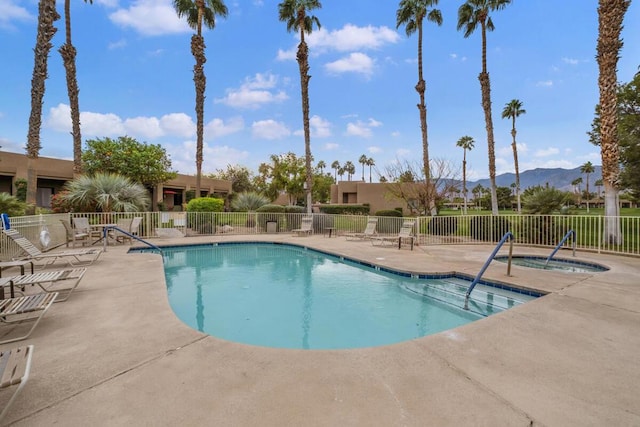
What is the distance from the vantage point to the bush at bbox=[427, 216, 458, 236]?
Result: 12.5 m

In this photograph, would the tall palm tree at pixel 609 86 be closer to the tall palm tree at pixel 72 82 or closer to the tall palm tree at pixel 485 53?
the tall palm tree at pixel 485 53

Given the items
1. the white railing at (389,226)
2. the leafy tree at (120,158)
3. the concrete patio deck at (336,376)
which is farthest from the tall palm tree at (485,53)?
the leafy tree at (120,158)

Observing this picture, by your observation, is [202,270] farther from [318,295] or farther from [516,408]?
[516,408]

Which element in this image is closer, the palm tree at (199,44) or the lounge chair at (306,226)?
the lounge chair at (306,226)

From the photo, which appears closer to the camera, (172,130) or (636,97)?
(636,97)

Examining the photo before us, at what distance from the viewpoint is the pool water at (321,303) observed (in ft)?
14.1

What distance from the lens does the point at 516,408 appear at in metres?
2.04

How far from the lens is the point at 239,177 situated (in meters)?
43.0

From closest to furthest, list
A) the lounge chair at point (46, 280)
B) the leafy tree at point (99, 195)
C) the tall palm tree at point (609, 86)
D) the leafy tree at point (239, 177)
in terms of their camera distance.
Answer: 1. the lounge chair at point (46, 280)
2. the tall palm tree at point (609, 86)
3. the leafy tree at point (99, 195)
4. the leafy tree at point (239, 177)

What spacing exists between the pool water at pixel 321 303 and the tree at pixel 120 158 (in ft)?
46.6

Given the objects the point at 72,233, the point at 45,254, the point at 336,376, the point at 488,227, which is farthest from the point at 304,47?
the point at 336,376

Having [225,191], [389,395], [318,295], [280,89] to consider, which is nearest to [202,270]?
[318,295]

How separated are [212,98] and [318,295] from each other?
15183mm

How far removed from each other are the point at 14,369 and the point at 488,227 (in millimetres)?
A: 12832
